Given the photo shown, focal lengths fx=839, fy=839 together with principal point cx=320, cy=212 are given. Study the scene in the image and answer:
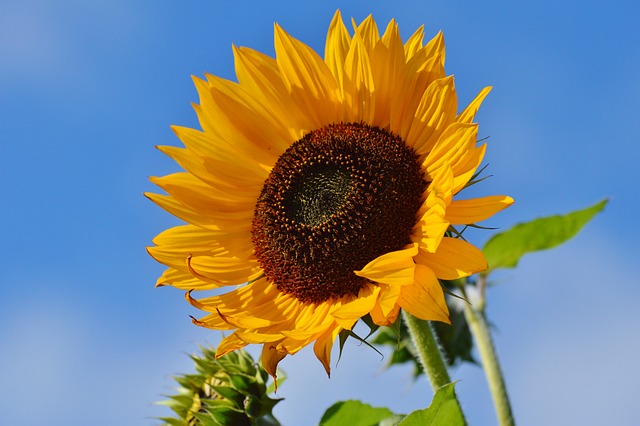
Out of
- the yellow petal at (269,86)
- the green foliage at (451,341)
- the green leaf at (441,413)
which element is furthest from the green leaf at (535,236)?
the green leaf at (441,413)

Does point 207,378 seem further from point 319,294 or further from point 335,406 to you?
point 319,294

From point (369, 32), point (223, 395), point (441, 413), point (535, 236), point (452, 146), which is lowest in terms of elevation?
point (441, 413)

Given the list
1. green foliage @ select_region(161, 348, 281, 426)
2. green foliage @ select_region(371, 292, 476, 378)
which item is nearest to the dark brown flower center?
green foliage @ select_region(161, 348, 281, 426)

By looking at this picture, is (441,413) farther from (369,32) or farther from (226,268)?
(369,32)

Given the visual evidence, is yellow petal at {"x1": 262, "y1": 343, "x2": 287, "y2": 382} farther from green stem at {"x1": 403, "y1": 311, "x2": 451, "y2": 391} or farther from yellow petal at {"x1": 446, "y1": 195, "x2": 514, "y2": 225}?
yellow petal at {"x1": 446, "y1": 195, "x2": 514, "y2": 225}

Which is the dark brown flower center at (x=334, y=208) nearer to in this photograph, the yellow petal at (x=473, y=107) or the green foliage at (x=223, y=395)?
the yellow petal at (x=473, y=107)

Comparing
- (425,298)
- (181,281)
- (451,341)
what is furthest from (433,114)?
(451,341)

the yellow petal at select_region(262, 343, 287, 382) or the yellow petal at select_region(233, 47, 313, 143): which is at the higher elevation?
the yellow petal at select_region(233, 47, 313, 143)
